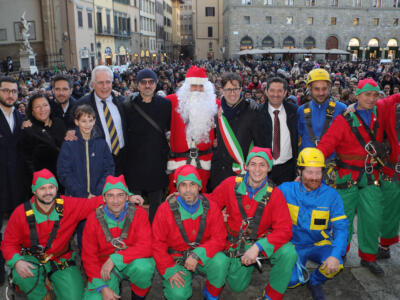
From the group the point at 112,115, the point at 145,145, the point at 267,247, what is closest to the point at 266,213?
the point at 267,247

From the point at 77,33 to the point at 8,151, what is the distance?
30.9m

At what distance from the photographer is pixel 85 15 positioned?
33.3 metres

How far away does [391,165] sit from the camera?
3873mm

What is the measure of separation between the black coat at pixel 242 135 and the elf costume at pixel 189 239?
80 cm

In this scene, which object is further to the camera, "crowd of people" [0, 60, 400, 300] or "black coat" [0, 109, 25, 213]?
"black coat" [0, 109, 25, 213]

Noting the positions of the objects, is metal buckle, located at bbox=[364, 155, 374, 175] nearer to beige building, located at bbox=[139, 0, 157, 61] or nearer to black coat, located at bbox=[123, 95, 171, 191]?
black coat, located at bbox=[123, 95, 171, 191]

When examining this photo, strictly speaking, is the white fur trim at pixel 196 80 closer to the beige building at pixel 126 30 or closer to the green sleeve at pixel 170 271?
the green sleeve at pixel 170 271

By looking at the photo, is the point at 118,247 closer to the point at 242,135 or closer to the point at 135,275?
the point at 135,275

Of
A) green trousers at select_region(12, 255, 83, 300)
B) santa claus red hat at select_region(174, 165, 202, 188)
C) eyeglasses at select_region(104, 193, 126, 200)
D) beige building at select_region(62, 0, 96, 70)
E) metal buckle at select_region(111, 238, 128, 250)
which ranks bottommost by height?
green trousers at select_region(12, 255, 83, 300)

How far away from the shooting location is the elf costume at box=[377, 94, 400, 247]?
12.7 feet

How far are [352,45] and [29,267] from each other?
5638 centimetres

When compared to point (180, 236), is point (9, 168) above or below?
above

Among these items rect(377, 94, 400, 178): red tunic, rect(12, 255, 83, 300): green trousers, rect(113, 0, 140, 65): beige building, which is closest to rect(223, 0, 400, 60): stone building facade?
rect(113, 0, 140, 65): beige building

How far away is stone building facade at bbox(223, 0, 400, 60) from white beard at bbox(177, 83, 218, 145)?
4621 cm
